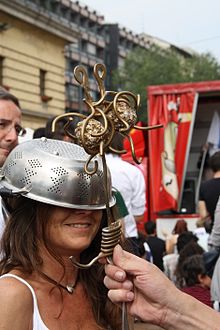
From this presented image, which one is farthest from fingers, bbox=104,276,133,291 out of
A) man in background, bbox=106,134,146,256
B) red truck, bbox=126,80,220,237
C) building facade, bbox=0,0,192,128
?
building facade, bbox=0,0,192,128

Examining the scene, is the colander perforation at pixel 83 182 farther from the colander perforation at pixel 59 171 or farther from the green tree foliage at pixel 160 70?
the green tree foliage at pixel 160 70

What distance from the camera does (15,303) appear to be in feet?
5.56

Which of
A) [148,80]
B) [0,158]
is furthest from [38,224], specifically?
[148,80]

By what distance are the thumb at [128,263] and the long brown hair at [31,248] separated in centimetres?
48

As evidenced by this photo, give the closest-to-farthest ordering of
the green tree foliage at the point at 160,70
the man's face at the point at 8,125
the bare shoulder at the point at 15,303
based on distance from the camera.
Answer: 1. the bare shoulder at the point at 15,303
2. the man's face at the point at 8,125
3. the green tree foliage at the point at 160,70

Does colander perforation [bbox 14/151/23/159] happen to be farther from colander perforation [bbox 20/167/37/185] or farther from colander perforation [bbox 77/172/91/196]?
colander perforation [bbox 77/172/91/196]

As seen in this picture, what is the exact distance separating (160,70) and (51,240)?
4282cm

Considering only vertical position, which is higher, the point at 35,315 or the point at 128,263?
the point at 128,263

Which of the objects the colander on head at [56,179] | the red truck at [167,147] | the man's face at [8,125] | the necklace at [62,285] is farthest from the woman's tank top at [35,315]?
the red truck at [167,147]

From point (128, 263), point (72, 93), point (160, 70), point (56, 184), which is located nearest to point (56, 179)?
point (56, 184)

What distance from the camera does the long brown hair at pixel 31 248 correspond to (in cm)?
191

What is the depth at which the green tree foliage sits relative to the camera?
44.0 metres

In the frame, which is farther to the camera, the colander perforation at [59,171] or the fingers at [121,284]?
the colander perforation at [59,171]

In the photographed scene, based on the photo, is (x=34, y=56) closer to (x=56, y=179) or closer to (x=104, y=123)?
(x=56, y=179)
